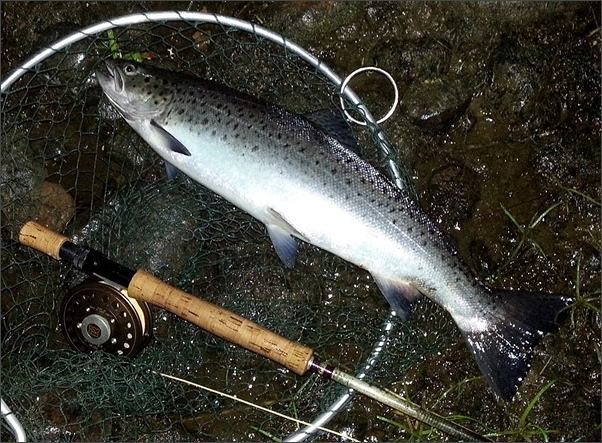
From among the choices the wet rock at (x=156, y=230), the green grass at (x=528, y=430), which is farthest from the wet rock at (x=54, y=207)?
the green grass at (x=528, y=430)

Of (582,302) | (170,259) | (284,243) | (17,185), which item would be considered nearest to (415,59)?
(284,243)

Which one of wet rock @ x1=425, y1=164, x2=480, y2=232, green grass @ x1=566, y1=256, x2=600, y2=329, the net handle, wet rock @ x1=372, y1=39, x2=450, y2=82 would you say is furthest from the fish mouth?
green grass @ x1=566, y1=256, x2=600, y2=329

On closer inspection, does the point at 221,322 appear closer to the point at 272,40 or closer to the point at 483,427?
the point at 272,40

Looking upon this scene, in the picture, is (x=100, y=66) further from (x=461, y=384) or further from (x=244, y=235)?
(x=461, y=384)

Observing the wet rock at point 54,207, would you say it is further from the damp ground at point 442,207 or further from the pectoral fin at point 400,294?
the pectoral fin at point 400,294

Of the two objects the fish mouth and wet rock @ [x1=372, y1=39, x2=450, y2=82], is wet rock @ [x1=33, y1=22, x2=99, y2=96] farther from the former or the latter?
wet rock @ [x1=372, y1=39, x2=450, y2=82]

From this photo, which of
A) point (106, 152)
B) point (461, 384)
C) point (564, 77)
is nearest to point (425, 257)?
point (461, 384)

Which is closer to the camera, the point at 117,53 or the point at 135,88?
the point at 135,88
